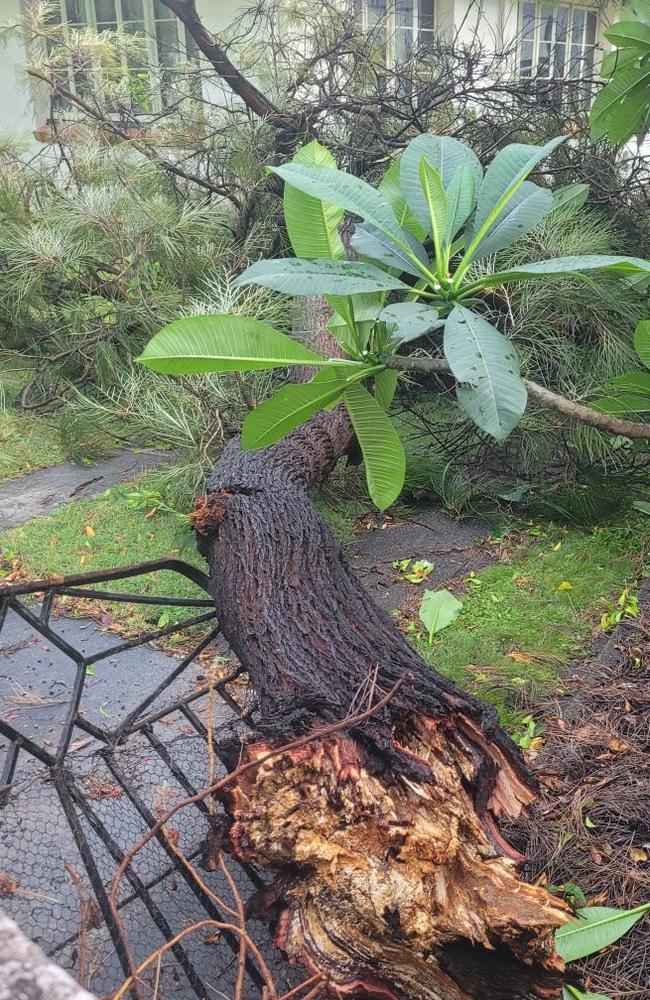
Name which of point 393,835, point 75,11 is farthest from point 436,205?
point 75,11

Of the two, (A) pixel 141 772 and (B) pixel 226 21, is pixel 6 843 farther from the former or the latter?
(B) pixel 226 21

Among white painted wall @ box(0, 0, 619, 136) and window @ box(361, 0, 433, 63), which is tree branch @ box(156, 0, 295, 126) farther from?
white painted wall @ box(0, 0, 619, 136)

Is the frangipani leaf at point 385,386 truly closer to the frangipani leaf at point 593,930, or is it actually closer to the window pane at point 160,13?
the frangipani leaf at point 593,930

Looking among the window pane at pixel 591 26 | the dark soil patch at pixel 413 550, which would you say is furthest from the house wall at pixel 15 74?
the dark soil patch at pixel 413 550

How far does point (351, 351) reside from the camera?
4.34ft

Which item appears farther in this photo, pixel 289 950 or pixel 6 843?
pixel 6 843

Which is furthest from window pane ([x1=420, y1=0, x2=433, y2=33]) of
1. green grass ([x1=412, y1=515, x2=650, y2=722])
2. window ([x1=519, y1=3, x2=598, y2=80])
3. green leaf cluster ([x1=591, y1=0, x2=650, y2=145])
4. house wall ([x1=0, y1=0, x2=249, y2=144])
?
green grass ([x1=412, y1=515, x2=650, y2=722])

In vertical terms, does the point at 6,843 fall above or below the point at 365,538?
above

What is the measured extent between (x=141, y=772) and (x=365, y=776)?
2.91ft

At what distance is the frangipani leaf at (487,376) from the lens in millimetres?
1057

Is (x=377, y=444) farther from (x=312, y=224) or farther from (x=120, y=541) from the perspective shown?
(x=120, y=541)

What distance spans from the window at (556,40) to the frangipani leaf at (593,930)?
4.24 m

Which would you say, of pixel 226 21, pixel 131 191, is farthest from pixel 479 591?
pixel 226 21

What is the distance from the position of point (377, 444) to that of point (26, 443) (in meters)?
4.29
